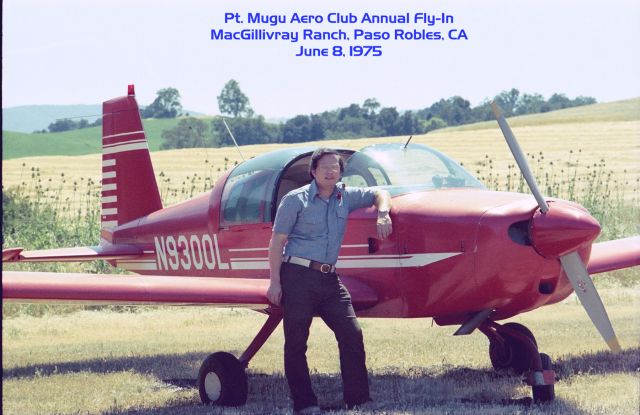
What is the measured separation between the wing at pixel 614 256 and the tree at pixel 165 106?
61285 mm

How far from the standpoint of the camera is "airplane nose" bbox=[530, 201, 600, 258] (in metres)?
6.34

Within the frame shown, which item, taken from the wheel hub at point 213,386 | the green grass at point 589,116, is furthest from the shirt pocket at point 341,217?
the green grass at point 589,116

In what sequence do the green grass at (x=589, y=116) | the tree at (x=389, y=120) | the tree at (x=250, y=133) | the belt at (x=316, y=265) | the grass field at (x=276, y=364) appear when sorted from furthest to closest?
the green grass at (x=589, y=116) → the tree at (x=250, y=133) → the tree at (x=389, y=120) → the grass field at (x=276, y=364) → the belt at (x=316, y=265)

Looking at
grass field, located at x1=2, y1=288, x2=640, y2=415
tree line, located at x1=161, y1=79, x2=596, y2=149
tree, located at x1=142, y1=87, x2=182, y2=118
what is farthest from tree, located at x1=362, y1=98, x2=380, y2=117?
grass field, located at x1=2, y1=288, x2=640, y2=415

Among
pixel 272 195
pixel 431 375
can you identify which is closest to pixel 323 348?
pixel 431 375

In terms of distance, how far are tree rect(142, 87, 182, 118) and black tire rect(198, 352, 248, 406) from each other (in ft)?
205

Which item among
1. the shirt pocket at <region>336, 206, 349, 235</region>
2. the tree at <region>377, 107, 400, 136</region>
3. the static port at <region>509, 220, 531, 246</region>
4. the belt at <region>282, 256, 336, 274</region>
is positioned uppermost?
the tree at <region>377, 107, 400, 136</region>

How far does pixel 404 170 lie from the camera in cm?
740

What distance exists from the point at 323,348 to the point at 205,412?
3398mm

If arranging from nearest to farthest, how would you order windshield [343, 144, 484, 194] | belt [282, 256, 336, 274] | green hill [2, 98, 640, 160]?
belt [282, 256, 336, 274] → windshield [343, 144, 484, 194] → green hill [2, 98, 640, 160]

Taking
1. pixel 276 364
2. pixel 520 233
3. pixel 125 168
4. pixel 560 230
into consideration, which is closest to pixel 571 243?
pixel 560 230

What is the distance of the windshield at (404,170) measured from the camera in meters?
7.33

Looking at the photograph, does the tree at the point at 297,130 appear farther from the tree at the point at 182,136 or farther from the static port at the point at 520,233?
the static port at the point at 520,233

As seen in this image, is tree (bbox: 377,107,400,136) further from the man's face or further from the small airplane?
the man's face
